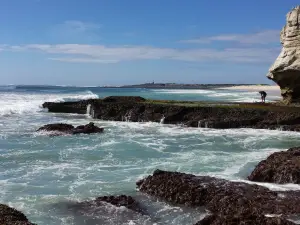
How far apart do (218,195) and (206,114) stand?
72.6ft

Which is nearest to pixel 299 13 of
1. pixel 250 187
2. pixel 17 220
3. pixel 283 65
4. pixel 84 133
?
pixel 283 65

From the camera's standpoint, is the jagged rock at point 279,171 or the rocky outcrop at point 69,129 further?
the rocky outcrop at point 69,129

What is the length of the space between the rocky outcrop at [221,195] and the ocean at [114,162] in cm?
54

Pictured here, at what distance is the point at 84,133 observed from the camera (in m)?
30.3

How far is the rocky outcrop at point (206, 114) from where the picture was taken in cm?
3142

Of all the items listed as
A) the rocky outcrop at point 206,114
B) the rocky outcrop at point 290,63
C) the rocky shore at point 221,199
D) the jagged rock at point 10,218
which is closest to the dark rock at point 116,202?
the rocky shore at point 221,199

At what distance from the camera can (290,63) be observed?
37.2 m

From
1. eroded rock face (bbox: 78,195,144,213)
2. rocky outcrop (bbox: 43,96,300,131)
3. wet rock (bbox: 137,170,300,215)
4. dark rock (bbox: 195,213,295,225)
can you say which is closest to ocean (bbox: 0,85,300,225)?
eroded rock face (bbox: 78,195,144,213)

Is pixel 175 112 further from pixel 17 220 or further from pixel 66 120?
pixel 17 220

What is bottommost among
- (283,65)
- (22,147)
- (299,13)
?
(22,147)

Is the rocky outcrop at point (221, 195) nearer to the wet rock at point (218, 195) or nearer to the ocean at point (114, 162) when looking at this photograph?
the wet rock at point (218, 195)

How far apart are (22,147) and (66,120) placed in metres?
15.3

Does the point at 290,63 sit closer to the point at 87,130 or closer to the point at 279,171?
the point at 87,130

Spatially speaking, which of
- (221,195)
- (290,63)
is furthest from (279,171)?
(290,63)
